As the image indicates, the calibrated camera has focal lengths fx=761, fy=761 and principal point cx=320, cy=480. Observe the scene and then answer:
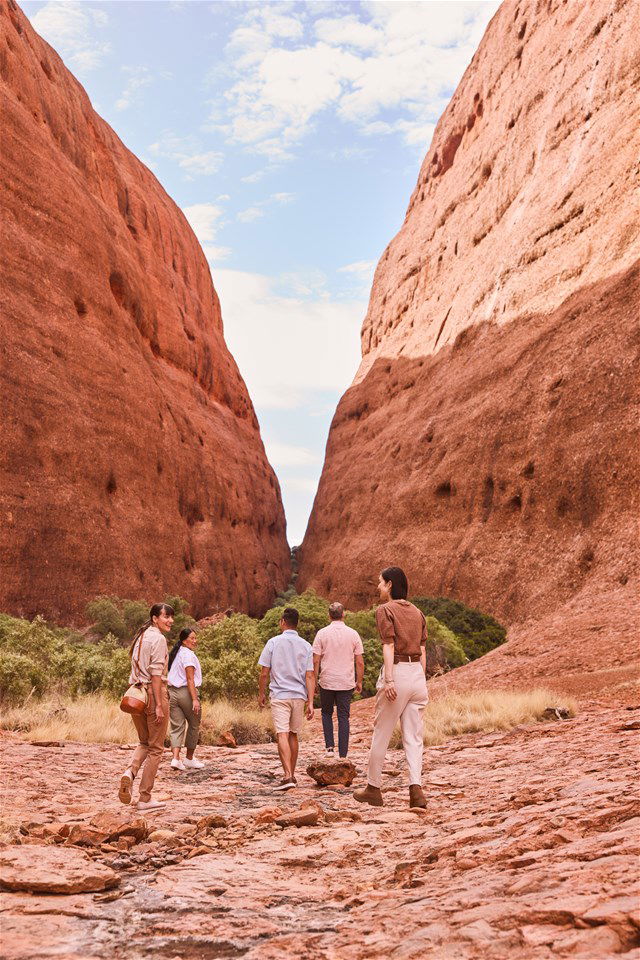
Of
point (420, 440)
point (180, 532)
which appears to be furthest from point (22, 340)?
point (420, 440)

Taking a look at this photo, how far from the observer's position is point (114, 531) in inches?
1076

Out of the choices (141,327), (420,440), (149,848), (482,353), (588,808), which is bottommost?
(149,848)

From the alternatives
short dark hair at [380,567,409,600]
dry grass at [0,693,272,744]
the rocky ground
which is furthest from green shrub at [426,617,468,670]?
short dark hair at [380,567,409,600]

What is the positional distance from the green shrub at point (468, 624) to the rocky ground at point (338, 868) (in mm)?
15078

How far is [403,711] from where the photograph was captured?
20.6 feet

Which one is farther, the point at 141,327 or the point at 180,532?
the point at 141,327

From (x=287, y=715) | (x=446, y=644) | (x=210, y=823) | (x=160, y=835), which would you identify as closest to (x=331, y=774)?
(x=287, y=715)

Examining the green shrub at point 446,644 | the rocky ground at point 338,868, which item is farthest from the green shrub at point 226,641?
the rocky ground at point 338,868

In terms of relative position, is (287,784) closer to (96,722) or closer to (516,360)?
(96,722)

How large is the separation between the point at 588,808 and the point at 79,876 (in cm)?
276

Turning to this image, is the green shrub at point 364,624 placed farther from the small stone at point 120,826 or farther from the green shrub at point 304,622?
the small stone at point 120,826

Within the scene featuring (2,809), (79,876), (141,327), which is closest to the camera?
(79,876)

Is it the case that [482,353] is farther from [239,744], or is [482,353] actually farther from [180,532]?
[239,744]

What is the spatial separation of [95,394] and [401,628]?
24497 mm
